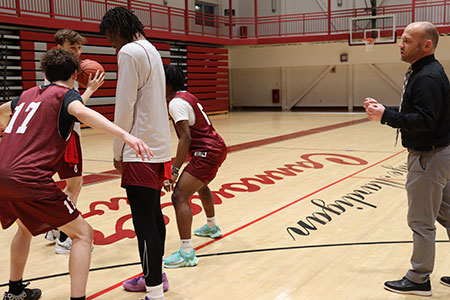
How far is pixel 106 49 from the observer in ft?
53.7

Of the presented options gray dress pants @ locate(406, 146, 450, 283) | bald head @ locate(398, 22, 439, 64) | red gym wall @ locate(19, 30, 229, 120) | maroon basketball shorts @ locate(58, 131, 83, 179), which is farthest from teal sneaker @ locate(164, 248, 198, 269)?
red gym wall @ locate(19, 30, 229, 120)

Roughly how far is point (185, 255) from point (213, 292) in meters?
0.55

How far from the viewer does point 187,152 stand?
137 inches

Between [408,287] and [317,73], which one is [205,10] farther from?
[408,287]

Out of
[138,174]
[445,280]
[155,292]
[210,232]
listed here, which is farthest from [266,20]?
[155,292]

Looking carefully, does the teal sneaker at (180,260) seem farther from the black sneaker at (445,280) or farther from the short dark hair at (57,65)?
the black sneaker at (445,280)

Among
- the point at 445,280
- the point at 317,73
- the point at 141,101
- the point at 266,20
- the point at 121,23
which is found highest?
the point at 266,20

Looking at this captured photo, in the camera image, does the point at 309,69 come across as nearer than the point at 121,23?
No

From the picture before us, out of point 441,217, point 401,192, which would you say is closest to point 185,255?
point 441,217

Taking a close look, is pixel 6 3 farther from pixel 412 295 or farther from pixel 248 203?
pixel 412 295

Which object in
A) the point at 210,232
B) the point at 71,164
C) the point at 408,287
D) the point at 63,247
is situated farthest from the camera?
the point at 210,232

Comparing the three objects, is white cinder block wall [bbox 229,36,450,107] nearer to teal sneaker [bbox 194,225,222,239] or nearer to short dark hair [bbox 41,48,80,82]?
teal sneaker [bbox 194,225,222,239]

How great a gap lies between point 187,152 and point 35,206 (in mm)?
1308

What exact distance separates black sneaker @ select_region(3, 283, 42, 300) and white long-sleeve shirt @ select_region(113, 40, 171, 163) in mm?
1049
